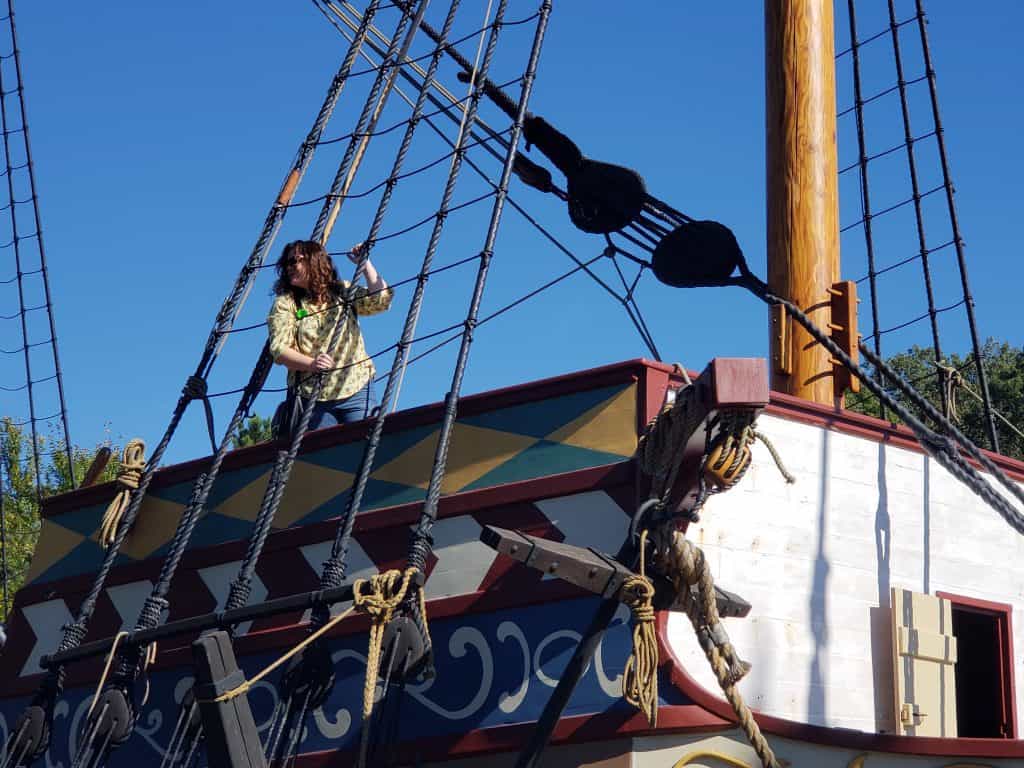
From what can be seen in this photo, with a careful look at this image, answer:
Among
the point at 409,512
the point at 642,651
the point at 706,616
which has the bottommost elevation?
the point at 642,651

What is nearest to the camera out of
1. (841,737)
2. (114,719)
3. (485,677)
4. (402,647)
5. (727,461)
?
(727,461)

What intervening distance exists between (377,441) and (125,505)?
143 centimetres

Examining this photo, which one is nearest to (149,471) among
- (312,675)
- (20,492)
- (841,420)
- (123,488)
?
(123,488)

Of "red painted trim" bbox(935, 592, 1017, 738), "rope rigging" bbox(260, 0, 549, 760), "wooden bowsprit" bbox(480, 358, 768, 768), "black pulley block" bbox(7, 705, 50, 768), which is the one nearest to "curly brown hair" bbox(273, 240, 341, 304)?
"rope rigging" bbox(260, 0, 549, 760)

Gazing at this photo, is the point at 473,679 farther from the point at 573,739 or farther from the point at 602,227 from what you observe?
the point at 602,227

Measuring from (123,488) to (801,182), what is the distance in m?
3.12

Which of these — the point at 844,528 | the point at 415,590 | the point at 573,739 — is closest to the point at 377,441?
the point at 415,590

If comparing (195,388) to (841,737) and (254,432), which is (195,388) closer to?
(841,737)

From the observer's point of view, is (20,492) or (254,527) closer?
(254,527)

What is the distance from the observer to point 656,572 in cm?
399

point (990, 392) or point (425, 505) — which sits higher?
point (990, 392)

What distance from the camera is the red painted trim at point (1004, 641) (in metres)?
5.14

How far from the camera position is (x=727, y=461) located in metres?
3.95

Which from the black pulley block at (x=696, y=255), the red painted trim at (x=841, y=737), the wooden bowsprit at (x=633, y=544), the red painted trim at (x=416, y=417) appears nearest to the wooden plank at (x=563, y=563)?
the wooden bowsprit at (x=633, y=544)
